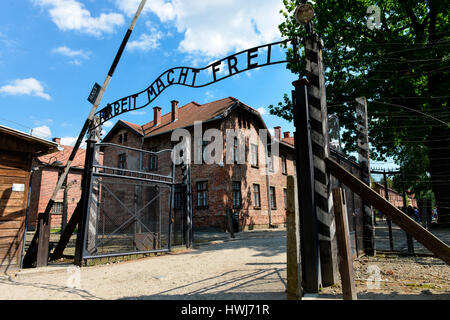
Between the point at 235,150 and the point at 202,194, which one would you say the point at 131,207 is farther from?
the point at 235,150

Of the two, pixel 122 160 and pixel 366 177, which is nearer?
pixel 366 177

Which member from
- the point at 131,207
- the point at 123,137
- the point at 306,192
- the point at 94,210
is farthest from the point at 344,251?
the point at 123,137

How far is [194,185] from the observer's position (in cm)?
1948

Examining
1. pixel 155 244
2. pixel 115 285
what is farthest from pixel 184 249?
pixel 115 285

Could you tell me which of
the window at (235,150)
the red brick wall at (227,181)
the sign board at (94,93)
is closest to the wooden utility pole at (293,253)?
the sign board at (94,93)

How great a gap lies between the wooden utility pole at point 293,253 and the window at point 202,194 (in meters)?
15.7

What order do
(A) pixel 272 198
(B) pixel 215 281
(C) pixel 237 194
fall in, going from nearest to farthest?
1. (B) pixel 215 281
2. (C) pixel 237 194
3. (A) pixel 272 198

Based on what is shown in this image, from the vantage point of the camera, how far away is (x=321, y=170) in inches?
159

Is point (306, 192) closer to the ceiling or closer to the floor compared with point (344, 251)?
closer to the ceiling

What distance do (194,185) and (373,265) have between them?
14758 millimetres

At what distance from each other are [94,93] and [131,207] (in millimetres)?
14282

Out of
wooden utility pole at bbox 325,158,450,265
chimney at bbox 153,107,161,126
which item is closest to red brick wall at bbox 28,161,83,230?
chimney at bbox 153,107,161,126

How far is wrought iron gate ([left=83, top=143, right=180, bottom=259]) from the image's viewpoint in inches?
296
